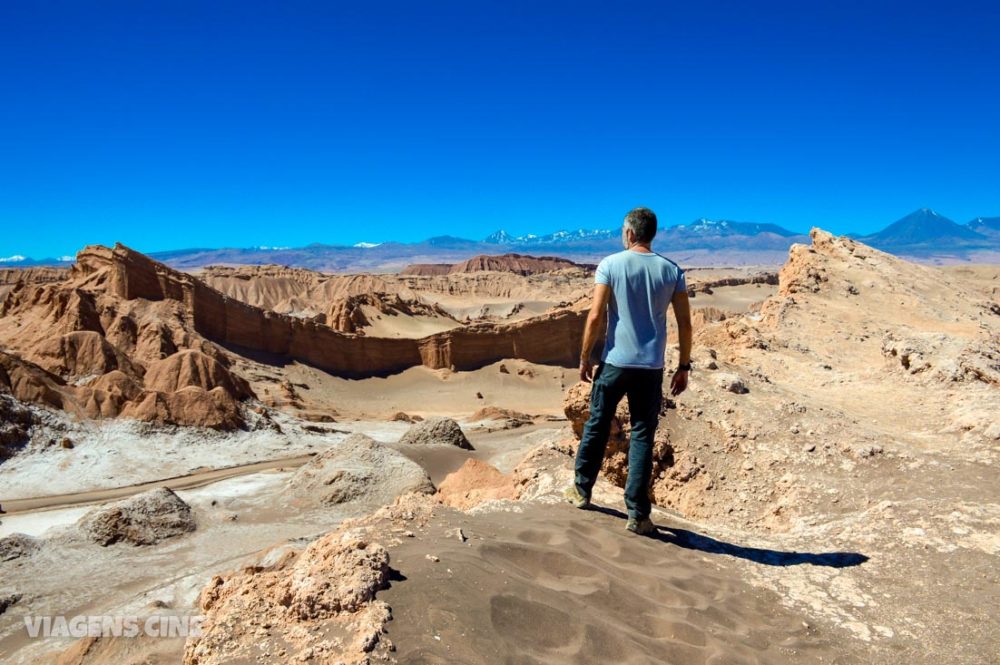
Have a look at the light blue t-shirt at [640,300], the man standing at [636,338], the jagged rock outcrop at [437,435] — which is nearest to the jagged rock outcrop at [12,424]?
the jagged rock outcrop at [437,435]

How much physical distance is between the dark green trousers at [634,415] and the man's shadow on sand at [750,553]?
9.8 inches

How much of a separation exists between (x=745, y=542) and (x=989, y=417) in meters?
2.63

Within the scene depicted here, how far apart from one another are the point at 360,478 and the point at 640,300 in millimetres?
10247

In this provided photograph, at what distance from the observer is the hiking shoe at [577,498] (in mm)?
4039

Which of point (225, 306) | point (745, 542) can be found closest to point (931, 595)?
point (745, 542)

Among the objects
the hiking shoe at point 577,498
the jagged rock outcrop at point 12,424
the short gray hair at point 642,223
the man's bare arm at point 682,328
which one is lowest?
the jagged rock outcrop at point 12,424

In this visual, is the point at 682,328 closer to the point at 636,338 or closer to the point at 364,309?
the point at 636,338

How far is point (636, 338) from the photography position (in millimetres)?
3613

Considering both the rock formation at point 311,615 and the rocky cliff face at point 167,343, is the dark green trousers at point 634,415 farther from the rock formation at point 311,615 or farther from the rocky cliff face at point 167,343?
the rocky cliff face at point 167,343

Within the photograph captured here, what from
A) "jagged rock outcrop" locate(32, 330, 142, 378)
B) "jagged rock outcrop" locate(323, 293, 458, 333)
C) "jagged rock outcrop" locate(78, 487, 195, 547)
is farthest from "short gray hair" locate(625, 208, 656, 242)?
"jagged rock outcrop" locate(323, 293, 458, 333)

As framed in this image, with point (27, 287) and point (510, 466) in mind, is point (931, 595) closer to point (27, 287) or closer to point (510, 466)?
point (510, 466)

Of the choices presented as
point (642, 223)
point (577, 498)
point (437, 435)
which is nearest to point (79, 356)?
point (437, 435)

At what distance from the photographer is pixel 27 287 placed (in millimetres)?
25766

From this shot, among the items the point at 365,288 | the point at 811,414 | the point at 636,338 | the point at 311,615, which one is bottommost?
the point at 311,615
